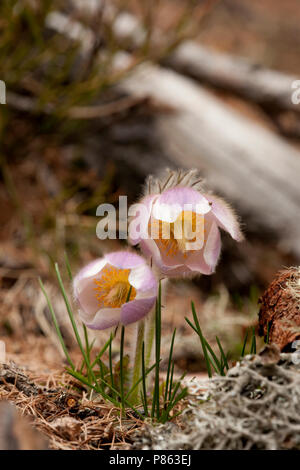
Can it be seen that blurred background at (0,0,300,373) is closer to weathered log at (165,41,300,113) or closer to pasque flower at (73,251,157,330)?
weathered log at (165,41,300,113)

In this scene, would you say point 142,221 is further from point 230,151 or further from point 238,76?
point 238,76

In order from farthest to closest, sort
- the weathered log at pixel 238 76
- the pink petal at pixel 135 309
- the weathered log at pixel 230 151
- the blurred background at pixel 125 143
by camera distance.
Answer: the weathered log at pixel 238 76 < the weathered log at pixel 230 151 < the blurred background at pixel 125 143 < the pink petal at pixel 135 309

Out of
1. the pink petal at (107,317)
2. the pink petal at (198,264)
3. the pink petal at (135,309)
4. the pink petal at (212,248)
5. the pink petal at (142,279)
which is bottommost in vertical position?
the pink petal at (107,317)

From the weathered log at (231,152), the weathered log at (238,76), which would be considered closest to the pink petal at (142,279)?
the weathered log at (231,152)

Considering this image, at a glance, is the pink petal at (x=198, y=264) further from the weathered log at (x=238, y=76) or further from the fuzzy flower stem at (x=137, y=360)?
the weathered log at (x=238, y=76)

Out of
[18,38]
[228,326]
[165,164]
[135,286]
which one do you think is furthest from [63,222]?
[135,286]

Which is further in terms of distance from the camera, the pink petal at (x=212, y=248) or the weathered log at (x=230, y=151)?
the weathered log at (x=230, y=151)

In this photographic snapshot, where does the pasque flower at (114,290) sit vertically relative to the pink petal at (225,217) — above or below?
below
